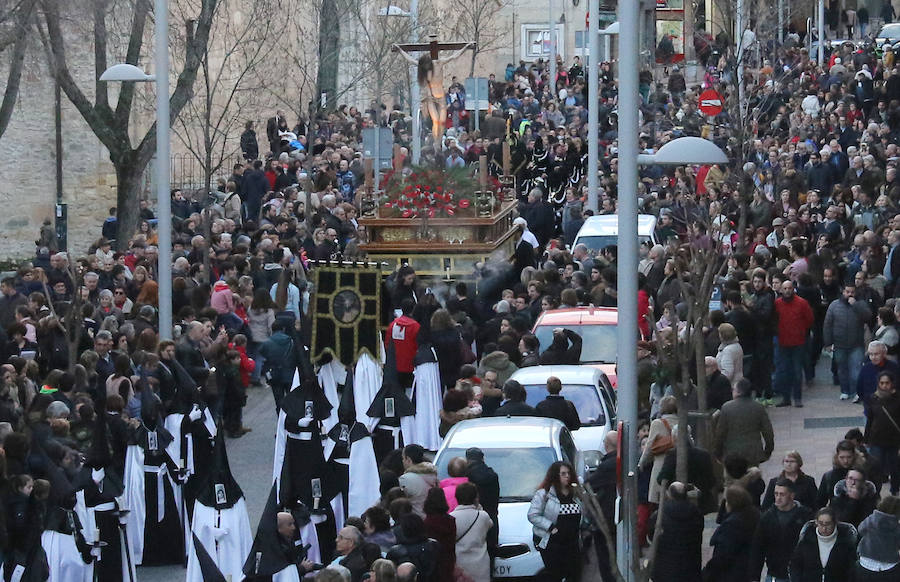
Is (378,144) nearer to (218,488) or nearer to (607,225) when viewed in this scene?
(607,225)

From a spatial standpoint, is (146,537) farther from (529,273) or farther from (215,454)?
(529,273)

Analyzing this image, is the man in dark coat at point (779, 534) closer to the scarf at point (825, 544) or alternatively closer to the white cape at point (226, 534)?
the scarf at point (825, 544)

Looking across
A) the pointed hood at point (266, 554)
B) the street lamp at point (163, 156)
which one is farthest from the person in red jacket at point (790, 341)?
the pointed hood at point (266, 554)

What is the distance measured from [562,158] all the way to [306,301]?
11831mm

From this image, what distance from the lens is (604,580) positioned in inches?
530

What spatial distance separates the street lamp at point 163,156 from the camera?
1898cm

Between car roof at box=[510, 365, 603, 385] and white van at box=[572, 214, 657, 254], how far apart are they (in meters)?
7.69

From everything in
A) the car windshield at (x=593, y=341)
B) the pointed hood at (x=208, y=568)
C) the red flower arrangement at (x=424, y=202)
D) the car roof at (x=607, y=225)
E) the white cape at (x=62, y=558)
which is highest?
the red flower arrangement at (x=424, y=202)

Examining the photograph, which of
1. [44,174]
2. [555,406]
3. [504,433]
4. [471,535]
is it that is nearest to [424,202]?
[555,406]

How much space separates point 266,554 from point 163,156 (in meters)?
8.26

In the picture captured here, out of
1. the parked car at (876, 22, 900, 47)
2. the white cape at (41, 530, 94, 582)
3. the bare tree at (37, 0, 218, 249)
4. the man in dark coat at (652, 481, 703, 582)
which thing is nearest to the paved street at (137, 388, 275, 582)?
the white cape at (41, 530, 94, 582)

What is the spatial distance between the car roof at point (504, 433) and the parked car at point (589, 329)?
3.92m

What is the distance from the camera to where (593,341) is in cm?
1969

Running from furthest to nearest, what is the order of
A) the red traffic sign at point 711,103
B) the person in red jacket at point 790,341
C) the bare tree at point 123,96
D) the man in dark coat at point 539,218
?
the man in dark coat at point 539,218 → the red traffic sign at point 711,103 → the bare tree at point 123,96 → the person in red jacket at point 790,341
